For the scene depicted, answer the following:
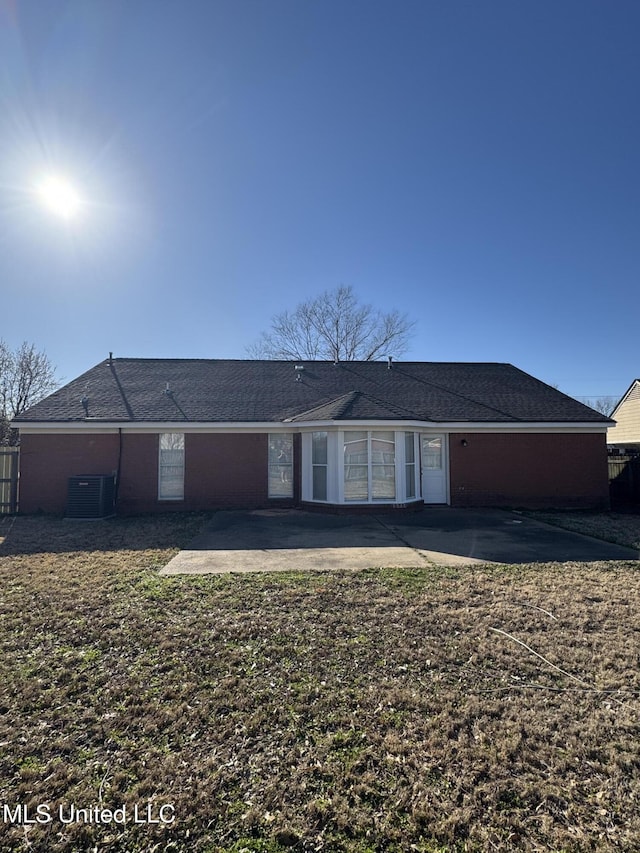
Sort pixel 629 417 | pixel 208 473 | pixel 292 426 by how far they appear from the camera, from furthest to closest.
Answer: pixel 629 417, pixel 208 473, pixel 292 426

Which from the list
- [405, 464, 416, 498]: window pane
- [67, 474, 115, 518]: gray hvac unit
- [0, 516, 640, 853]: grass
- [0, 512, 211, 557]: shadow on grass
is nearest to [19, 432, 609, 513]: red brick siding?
[0, 512, 211, 557]: shadow on grass

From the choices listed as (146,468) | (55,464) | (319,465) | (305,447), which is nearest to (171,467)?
(146,468)

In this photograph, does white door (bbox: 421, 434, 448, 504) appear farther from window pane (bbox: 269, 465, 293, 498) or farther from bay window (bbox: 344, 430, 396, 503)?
window pane (bbox: 269, 465, 293, 498)

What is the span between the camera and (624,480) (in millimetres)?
15000

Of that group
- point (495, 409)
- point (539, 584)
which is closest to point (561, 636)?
point (539, 584)

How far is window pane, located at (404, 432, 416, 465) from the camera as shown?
41.1ft

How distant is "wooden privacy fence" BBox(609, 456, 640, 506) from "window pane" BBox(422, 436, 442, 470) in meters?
6.64

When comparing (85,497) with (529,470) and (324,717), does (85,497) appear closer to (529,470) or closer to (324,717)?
(324,717)

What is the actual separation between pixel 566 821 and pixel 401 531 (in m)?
7.65

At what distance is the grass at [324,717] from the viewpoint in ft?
7.30

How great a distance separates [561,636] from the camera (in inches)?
173

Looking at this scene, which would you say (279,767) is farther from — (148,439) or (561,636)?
(148,439)

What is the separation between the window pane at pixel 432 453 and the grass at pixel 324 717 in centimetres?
817

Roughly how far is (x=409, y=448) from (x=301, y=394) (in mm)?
4433
